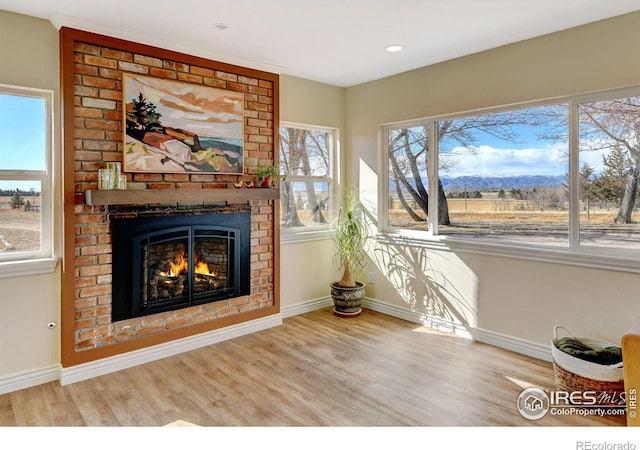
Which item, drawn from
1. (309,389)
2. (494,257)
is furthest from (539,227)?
(309,389)

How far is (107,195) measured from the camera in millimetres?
2945

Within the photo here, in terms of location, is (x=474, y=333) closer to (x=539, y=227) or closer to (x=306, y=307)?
(x=539, y=227)

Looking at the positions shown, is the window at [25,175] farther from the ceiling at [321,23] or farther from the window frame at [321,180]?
the window frame at [321,180]

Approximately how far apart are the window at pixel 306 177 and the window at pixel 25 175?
85.3 inches

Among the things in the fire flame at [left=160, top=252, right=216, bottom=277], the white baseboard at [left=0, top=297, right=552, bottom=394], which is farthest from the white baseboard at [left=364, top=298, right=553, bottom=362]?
the fire flame at [left=160, top=252, right=216, bottom=277]

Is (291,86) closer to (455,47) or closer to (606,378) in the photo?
(455,47)

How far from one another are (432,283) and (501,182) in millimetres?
1191

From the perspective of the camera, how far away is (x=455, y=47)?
3.54 m

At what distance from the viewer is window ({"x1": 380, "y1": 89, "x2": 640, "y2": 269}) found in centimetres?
300

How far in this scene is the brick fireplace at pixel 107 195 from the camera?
9.71 feet

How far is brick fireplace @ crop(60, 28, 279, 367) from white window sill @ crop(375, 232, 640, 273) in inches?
69.5

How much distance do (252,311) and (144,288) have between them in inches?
43.9

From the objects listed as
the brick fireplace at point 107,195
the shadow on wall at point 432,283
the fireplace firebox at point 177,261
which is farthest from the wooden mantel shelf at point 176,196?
the shadow on wall at point 432,283

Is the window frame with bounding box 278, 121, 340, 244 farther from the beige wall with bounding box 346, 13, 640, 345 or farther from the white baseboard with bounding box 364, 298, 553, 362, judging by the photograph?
the white baseboard with bounding box 364, 298, 553, 362
